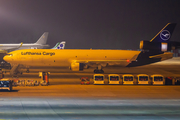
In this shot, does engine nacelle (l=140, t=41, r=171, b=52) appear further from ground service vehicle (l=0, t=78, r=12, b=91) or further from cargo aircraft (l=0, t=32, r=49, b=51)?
cargo aircraft (l=0, t=32, r=49, b=51)

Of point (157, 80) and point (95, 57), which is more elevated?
point (95, 57)

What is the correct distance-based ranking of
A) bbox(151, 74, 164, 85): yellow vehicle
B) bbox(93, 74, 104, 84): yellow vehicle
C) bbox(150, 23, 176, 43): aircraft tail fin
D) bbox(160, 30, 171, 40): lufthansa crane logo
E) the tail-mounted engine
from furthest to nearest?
bbox(160, 30, 171, 40): lufthansa crane logo < bbox(150, 23, 176, 43): aircraft tail fin < the tail-mounted engine < bbox(151, 74, 164, 85): yellow vehicle < bbox(93, 74, 104, 84): yellow vehicle

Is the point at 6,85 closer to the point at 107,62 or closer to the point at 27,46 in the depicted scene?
the point at 107,62

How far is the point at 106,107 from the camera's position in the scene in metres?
19.2

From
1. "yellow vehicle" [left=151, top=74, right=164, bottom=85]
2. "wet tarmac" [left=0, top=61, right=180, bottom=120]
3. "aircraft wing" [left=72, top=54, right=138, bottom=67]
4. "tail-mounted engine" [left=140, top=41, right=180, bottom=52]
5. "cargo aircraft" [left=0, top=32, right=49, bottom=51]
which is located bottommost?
"wet tarmac" [left=0, top=61, right=180, bottom=120]

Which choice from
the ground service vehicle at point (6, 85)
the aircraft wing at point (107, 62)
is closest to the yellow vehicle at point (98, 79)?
the ground service vehicle at point (6, 85)

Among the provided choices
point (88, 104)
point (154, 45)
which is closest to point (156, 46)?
point (154, 45)

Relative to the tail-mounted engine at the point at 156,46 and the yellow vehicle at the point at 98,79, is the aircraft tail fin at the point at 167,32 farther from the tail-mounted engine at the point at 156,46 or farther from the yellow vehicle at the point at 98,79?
the yellow vehicle at the point at 98,79

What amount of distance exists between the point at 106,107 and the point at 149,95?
23.5 feet

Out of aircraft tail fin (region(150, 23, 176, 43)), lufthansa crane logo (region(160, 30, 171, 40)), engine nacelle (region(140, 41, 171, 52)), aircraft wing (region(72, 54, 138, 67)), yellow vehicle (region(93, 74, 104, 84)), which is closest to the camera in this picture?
yellow vehicle (region(93, 74, 104, 84))

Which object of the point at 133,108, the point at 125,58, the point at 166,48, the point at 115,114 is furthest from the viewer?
the point at 125,58

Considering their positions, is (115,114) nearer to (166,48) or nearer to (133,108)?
(133,108)

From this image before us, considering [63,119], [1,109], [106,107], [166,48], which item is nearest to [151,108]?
[106,107]

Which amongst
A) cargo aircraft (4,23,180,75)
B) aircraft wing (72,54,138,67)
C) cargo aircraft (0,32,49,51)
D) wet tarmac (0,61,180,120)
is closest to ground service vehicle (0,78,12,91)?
wet tarmac (0,61,180,120)
